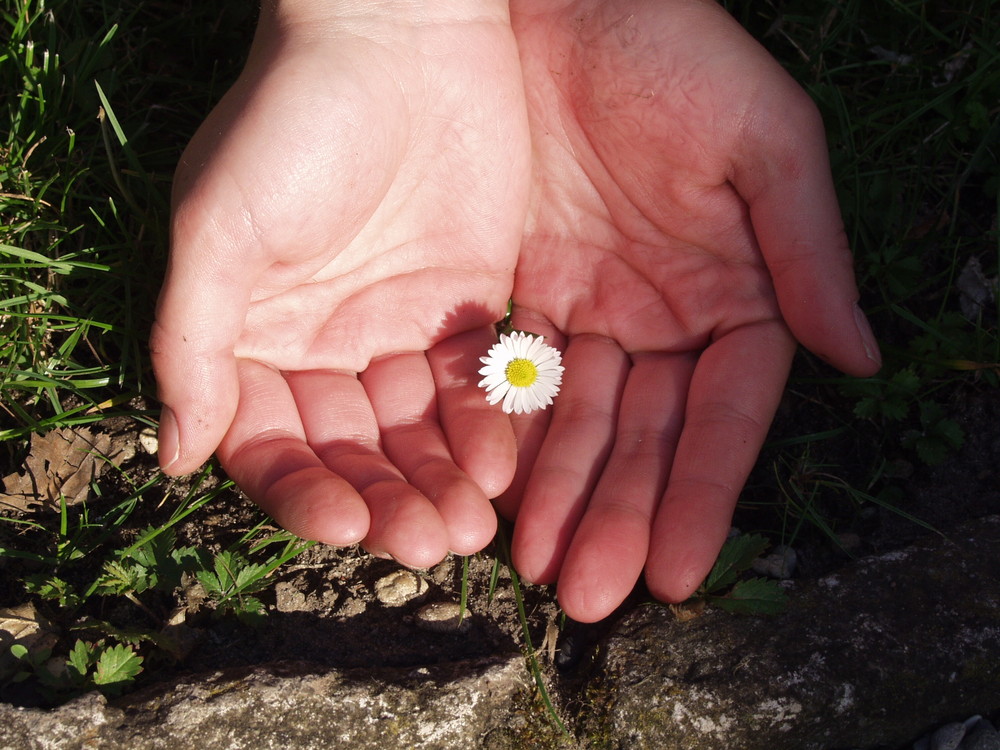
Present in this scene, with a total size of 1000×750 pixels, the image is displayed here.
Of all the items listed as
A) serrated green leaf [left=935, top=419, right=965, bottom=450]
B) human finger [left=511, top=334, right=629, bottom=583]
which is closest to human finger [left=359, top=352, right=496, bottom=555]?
human finger [left=511, top=334, right=629, bottom=583]

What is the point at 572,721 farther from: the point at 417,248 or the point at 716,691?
the point at 417,248

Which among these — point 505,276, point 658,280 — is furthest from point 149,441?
point 658,280

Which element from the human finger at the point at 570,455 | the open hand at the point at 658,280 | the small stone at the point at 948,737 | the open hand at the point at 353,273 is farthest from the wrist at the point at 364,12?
the small stone at the point at 948,737

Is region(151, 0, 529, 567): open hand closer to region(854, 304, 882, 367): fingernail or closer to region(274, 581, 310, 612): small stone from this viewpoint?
region(274, 581, 310, 612): small stone

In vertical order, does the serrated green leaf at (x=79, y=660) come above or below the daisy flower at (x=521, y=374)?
below

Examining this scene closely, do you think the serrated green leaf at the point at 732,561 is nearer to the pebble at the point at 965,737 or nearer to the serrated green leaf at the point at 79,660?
the pebble at the point at 965,737

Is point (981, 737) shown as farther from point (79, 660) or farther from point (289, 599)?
point (79, 660)

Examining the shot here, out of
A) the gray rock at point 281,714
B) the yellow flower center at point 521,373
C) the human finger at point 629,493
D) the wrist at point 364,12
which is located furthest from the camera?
the yellow flower center at point 521,373
